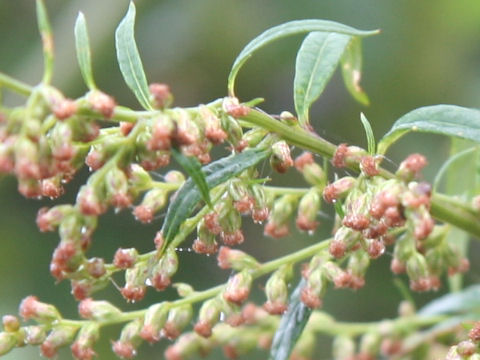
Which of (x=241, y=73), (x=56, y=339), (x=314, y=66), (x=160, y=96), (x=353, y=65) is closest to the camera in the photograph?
(x=160, y=96)

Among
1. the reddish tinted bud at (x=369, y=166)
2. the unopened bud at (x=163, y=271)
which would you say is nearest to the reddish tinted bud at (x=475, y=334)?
the reddish tinted bud at (x=369, y=166)

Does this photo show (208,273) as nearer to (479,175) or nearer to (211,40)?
(211,40)

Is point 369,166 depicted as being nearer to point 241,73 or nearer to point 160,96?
point 160,96

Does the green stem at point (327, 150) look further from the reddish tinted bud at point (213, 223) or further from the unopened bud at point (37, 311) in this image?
the unopened bud at point (37, 311)

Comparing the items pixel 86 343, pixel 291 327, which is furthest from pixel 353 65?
pixel 86 343

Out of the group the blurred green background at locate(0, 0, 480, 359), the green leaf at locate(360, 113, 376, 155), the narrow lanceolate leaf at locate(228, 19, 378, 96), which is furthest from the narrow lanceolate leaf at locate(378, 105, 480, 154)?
the blurred green background at locate(0, 0, 480, 359)

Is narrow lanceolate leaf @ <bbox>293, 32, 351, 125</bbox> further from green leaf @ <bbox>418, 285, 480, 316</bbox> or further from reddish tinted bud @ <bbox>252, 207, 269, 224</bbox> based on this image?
green leaf @ <bbox>418, 285, 480, 316</bbox>
